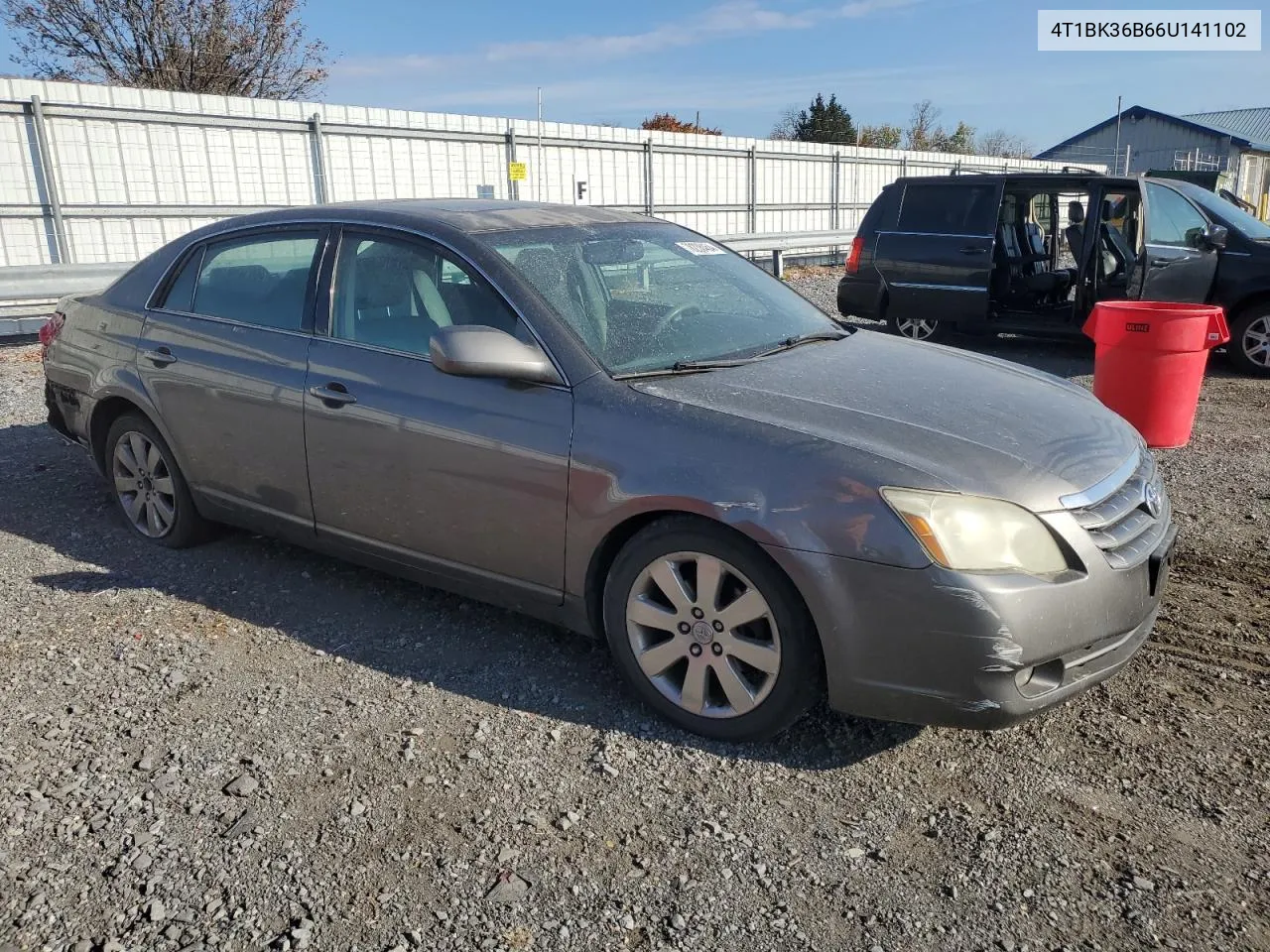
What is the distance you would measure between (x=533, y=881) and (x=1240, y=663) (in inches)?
105

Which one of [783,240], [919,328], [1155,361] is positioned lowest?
[919,328]

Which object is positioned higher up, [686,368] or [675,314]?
[675,314]

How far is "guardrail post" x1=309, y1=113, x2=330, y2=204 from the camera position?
14.9 metres

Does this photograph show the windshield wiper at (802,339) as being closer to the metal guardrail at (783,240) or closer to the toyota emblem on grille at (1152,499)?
the toyota emblem on grille at (1152,499)

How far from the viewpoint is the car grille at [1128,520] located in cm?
293

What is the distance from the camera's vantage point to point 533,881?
2545 mm

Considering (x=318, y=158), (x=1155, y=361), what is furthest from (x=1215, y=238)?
(x=318, y=158)

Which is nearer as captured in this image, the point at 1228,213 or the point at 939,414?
the point at 939,414

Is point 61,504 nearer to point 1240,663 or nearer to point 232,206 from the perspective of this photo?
point 1240,663

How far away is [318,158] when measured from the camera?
593 inches

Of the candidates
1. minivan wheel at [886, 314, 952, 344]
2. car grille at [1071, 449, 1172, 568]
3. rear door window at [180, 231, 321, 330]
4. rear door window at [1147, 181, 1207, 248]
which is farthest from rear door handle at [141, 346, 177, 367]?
rear door window at [1147, 181, 1207, 248]

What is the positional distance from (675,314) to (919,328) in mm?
7708

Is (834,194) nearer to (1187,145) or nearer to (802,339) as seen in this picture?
(802,339)

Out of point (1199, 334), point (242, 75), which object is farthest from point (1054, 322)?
point (242, 75)
